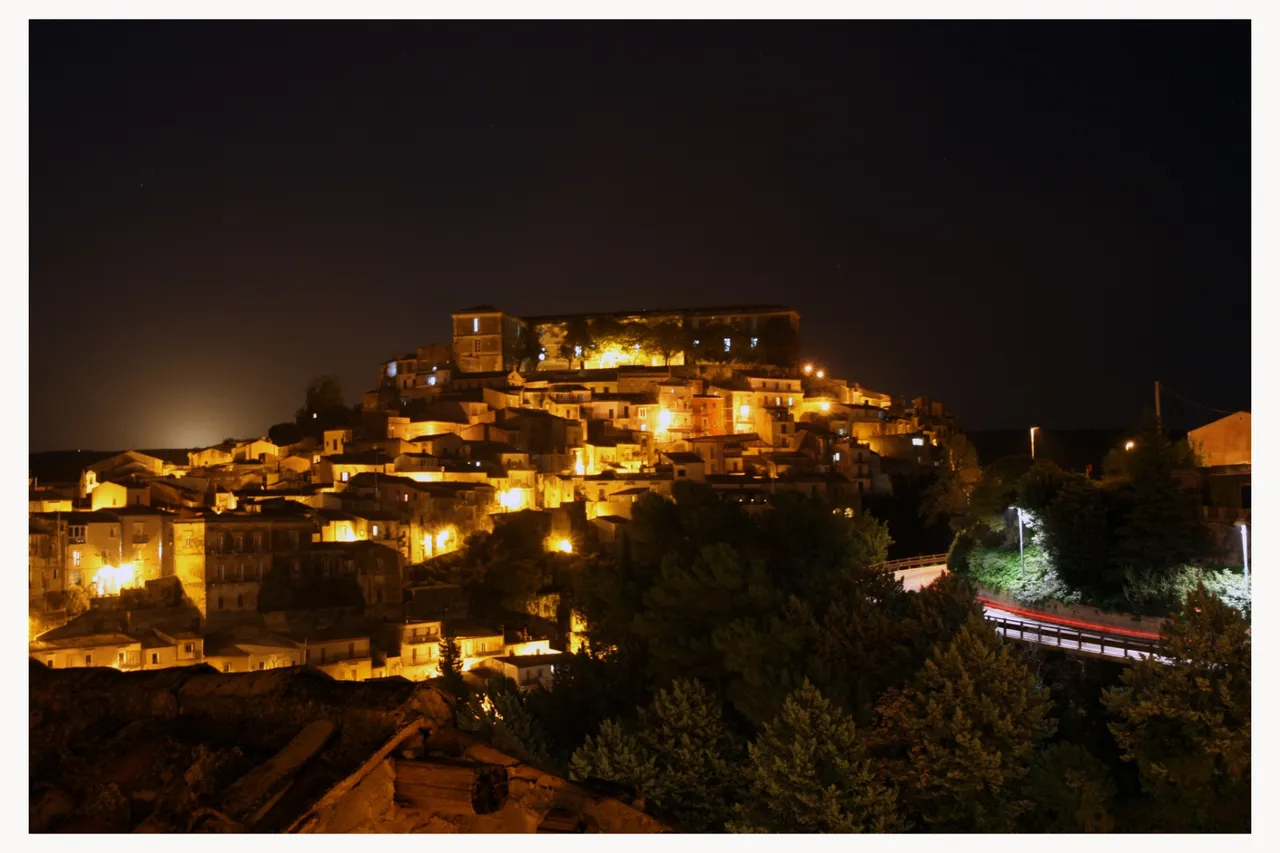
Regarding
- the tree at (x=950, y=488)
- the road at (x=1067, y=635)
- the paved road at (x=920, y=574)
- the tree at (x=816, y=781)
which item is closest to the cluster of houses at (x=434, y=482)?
the tree at (x=950, y=488)

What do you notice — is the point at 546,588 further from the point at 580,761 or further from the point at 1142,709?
the point at 1142,709

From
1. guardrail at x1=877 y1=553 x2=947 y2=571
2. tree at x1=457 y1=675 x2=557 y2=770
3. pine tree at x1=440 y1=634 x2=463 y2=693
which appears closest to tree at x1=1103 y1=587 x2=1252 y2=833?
tree at x1=457 y1=675 x2=557 y2=770

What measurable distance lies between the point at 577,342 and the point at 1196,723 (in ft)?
116

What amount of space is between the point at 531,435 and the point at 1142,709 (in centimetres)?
2467

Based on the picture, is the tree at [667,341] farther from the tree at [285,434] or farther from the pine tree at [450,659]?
the pine tree at [450,659]

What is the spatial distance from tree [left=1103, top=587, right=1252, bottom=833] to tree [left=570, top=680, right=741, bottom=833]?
131 inches

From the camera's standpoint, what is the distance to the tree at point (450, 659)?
1637cm

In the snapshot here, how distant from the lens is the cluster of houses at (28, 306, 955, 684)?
65.9ft

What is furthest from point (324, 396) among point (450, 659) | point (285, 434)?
point (450, 659)

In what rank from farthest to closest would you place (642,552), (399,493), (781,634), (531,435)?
(531,435), (399,493), (642,552), (781,634)

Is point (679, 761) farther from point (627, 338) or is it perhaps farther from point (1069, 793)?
point (627, 338)

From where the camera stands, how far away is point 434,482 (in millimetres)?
26438

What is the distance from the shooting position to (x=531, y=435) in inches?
1231

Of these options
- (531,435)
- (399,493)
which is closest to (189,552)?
(399,493)
